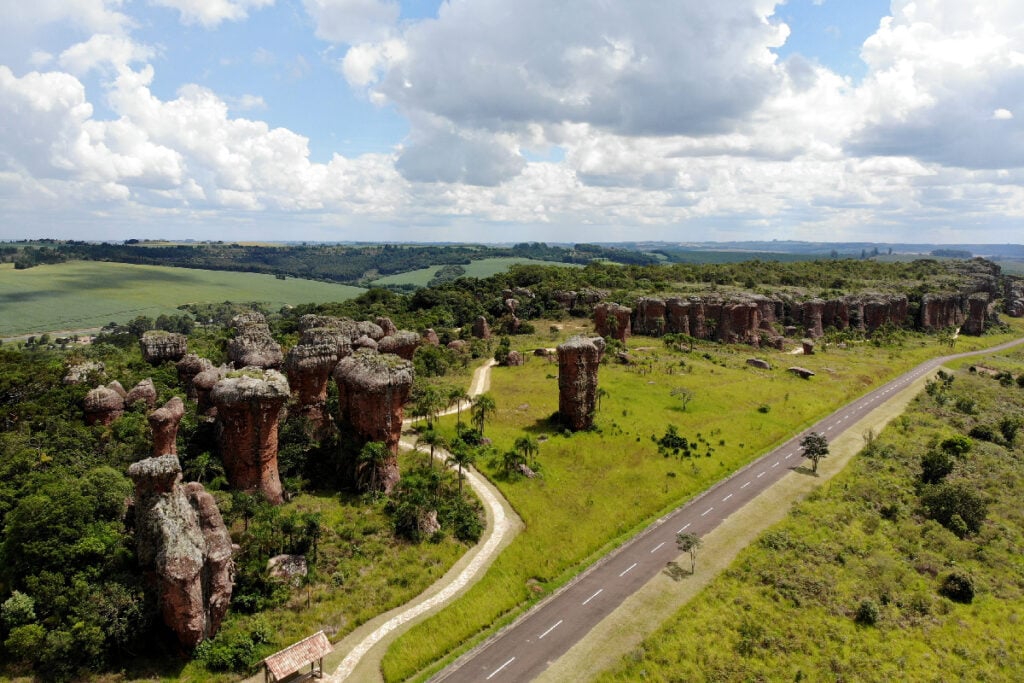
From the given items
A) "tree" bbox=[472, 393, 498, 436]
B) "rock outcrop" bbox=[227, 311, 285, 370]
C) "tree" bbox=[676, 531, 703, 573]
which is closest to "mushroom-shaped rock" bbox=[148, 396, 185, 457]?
"rock outcrop" bbox=[227, 311, 285, 370]

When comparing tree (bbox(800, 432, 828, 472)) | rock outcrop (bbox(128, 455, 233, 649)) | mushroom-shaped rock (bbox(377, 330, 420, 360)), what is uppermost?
mushroom-shaped rock (bbox(377, 330, 420, 360))

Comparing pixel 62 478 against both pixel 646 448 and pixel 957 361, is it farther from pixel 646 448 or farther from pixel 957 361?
pixel 957 361

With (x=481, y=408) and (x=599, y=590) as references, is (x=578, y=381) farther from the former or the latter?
(x=599, y=590)

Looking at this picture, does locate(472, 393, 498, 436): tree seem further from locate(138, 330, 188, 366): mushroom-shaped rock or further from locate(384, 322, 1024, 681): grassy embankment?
locate(138, 330, 188, 366): mushroom-shaped rock

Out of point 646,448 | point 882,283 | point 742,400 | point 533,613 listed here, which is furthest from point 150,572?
point 882,283

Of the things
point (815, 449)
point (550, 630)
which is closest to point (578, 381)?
point (815, 449)

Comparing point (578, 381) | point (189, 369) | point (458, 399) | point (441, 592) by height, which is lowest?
point (441, 592)
